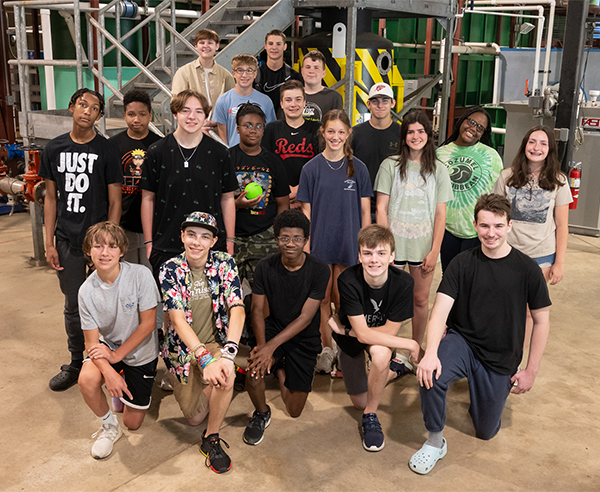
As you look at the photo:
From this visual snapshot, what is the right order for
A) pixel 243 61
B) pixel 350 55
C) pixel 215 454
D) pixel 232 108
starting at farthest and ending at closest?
pixel 350 55, pixel 232 108, pixel 243 61, pixel 215 454

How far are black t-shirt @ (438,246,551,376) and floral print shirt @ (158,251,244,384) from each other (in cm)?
121

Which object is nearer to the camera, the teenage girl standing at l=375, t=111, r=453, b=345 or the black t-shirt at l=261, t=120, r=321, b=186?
the teenage girl standing at l=375, t=111, r=453, b=345

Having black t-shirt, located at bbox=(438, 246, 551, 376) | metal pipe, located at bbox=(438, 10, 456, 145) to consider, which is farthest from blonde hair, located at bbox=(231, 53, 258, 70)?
metal pipe, located at bbox=(438, 10, 456, 145)

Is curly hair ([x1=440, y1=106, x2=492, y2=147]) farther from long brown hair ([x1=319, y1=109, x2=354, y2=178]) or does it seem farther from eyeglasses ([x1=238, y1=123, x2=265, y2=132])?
eyeglasses ([x1=238, y1=123, x2=265, y2=132])

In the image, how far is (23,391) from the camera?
4043 mm

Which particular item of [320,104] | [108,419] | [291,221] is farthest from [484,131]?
[108,419]

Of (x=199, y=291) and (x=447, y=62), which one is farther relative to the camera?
(x=447, y=62)

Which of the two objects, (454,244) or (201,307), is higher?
(454,244)

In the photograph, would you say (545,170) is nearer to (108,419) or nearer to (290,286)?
(290,286)

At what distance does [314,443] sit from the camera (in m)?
3.48

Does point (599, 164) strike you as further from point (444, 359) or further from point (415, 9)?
point (444, 359)

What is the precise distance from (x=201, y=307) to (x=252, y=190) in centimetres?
98

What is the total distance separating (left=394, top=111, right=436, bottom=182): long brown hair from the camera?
3.93 metres

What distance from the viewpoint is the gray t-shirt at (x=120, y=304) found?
134 inches
